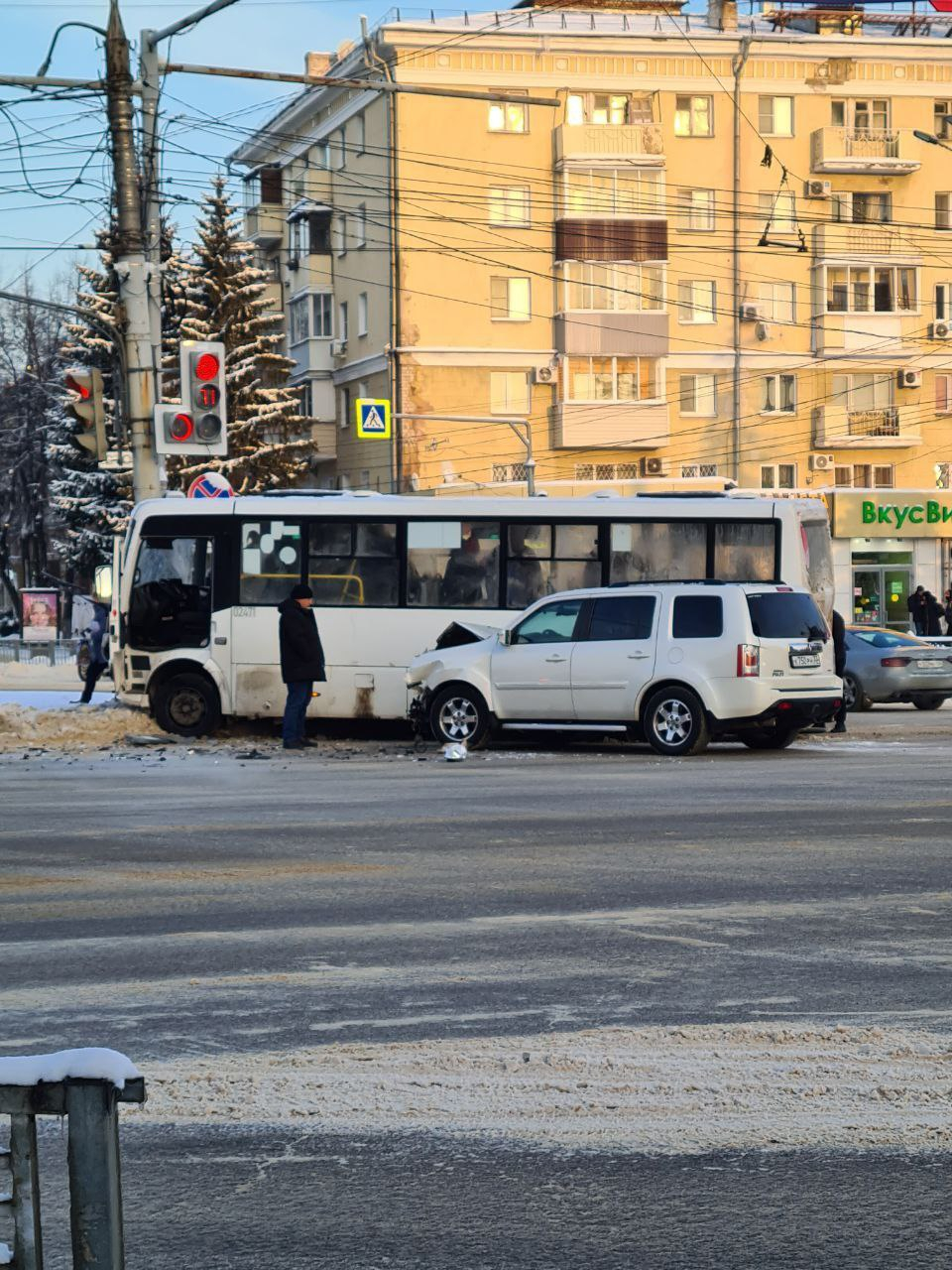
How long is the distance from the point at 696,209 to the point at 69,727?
42.5m

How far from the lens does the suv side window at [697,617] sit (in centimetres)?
2056

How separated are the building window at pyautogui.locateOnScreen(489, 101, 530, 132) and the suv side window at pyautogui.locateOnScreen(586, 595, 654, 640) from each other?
4132 cm

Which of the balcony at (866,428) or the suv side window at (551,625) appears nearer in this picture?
the suv side window at (551,625)

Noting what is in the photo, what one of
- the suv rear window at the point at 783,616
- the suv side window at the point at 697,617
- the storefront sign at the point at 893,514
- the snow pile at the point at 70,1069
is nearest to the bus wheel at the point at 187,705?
the suv side window at the point at 697,617

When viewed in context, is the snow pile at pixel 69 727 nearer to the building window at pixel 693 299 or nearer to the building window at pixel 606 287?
the building window at pixel 606 287

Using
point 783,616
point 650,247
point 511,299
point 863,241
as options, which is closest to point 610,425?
point 511,299

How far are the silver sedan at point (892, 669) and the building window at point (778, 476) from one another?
31546mm

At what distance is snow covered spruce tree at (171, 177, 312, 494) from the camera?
6119cm

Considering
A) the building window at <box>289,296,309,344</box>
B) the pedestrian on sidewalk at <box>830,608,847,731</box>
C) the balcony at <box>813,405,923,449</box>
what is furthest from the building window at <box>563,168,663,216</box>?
the pedestrian on sidewalk at <box>830,608,847,731</box>

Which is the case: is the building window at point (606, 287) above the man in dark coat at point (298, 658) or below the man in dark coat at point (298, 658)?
above

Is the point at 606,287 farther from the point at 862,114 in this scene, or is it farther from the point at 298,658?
the point at 298,658

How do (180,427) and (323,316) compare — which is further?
(323,316)

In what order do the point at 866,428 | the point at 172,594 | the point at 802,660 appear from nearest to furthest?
1. the point at 802,660
2. the point at 172,594
3. the point at 866,428

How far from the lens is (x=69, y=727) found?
23.0 meters
